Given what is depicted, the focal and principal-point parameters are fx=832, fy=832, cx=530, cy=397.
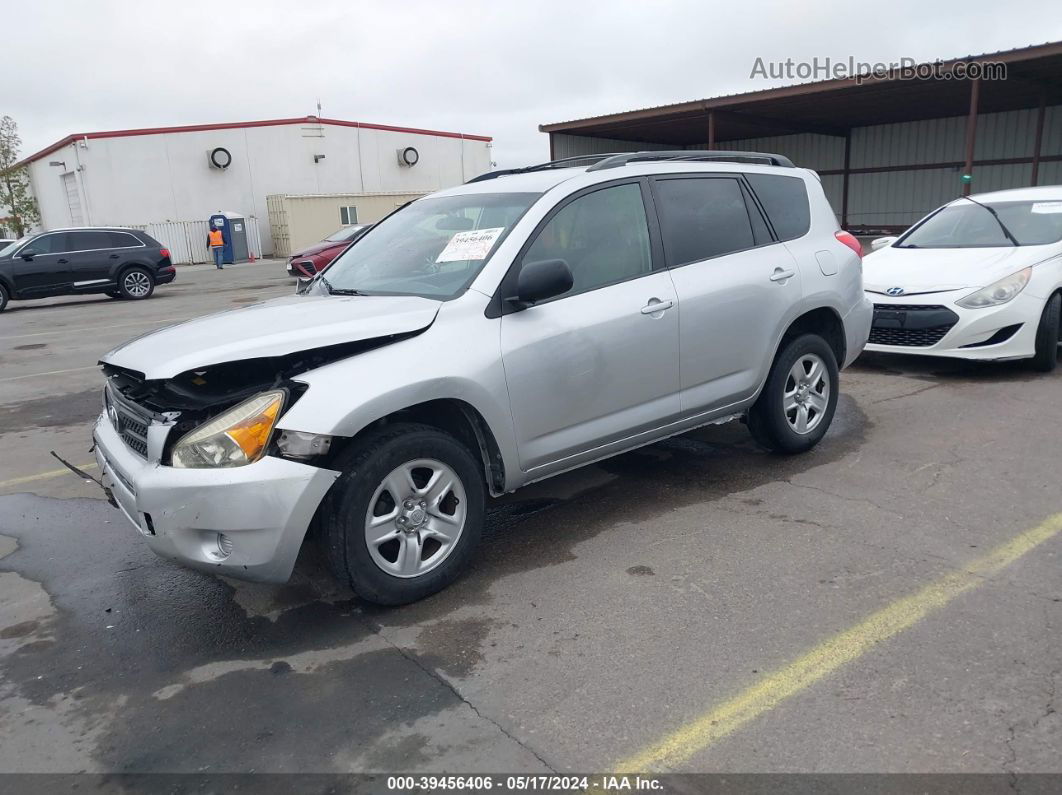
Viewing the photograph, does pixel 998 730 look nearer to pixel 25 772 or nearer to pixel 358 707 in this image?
pixel 358 707

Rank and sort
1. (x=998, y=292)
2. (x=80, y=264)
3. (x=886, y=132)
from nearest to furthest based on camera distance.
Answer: (x=998, y=292)
(x=80, y=264)
(x=886, y=132)

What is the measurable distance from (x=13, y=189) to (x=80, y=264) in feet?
74.0

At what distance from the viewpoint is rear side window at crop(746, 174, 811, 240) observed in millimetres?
5246

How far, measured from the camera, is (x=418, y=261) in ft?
14.2

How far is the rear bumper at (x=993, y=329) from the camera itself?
702cm

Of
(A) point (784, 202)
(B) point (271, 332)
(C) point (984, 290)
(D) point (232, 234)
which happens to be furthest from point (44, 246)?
(C) point (984, 290)

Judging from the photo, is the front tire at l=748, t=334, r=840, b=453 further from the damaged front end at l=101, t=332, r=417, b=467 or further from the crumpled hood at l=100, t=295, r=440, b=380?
the damaged front end at l=101, t=332, r=417, b=467

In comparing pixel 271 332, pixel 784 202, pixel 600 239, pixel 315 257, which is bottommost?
pixel 315 257

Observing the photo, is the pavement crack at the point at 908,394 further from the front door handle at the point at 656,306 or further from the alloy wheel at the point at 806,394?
the front door handle at the point at 656,306

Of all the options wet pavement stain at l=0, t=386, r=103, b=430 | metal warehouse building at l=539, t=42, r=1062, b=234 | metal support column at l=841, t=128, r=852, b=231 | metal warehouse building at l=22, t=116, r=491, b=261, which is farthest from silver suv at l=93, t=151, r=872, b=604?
metal warehouse building at l=22, t=116, r=491, b=261

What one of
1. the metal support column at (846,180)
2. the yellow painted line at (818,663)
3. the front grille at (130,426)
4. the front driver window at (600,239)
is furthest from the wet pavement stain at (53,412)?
the metal support column at (846,180)

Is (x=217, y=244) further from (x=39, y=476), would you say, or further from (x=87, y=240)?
(x=39, y=476)

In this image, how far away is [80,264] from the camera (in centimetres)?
1842

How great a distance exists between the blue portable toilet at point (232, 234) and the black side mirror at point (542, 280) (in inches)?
1176
